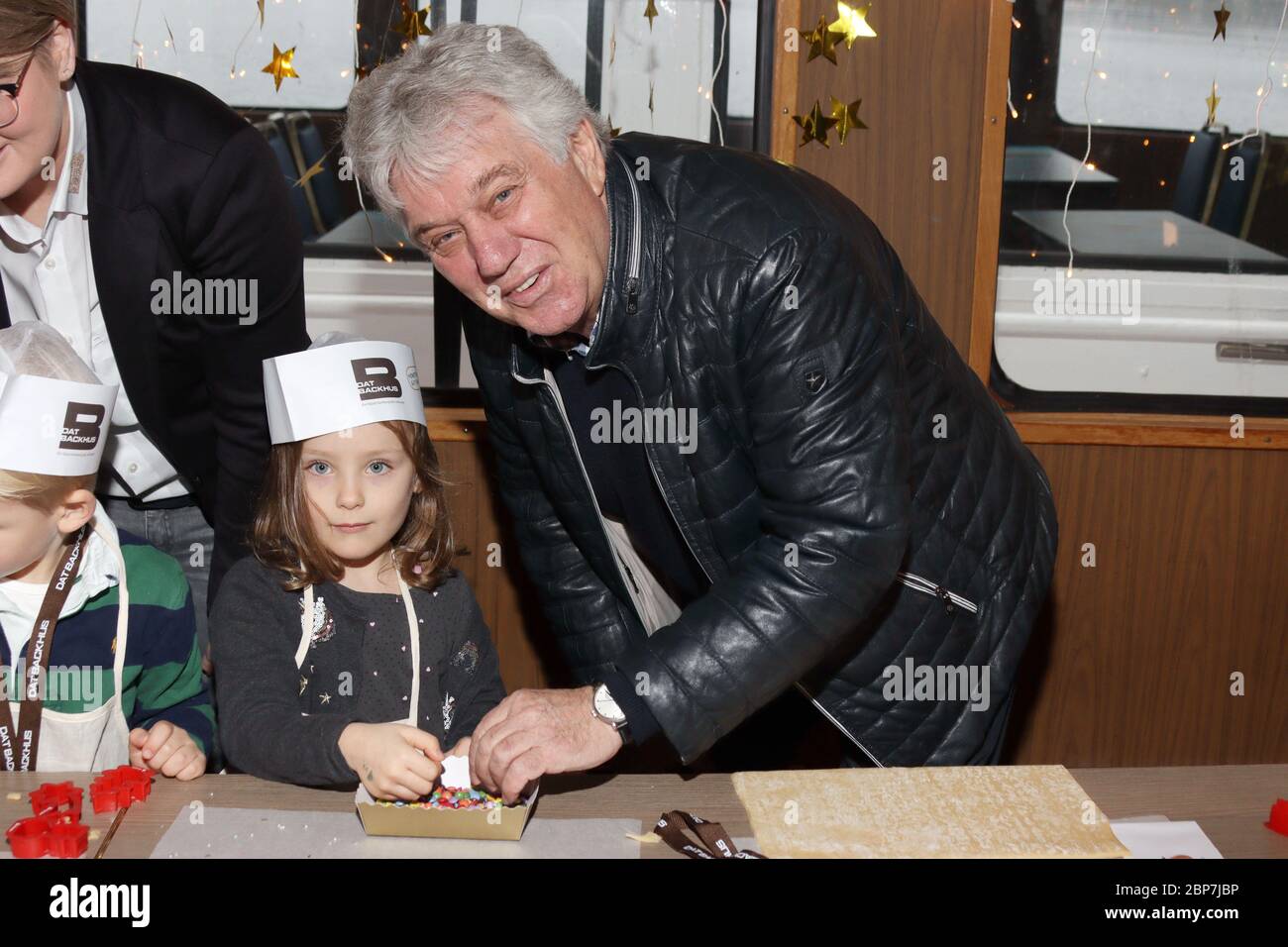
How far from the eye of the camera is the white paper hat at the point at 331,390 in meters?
1.91

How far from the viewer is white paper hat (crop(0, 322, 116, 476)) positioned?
1.79 m

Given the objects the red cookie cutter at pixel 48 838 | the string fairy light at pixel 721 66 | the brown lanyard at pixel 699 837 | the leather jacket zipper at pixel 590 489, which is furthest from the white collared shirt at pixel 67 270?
the string fairy light at pixel 721 66

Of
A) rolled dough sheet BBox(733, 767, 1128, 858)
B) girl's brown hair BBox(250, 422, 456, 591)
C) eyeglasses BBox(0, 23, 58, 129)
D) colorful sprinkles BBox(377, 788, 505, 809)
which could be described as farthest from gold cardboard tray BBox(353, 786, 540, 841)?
eyeglasses BBox(0, 23, 58, 129)

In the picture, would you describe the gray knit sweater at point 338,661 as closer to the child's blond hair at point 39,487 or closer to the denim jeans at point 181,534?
the child's blond hair at point 39,487

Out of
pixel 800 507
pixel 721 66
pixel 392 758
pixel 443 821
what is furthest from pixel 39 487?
pixel 721 66

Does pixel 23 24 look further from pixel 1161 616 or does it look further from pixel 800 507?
pixel 1161 616

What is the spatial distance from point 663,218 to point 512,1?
1.74 metres

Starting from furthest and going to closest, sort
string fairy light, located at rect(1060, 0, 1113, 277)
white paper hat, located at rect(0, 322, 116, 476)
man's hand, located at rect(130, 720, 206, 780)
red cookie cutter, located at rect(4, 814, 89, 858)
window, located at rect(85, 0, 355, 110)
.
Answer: string fairy light, located at rect(1060, 0, 1113, 277)
window, located at rect(85, 0, 355, 110)
white paper hat, located at rect(0, 322, 116, 476)
man's hand, located at rect(130, 720, 206, 780)
red cookie cutter, located at rect(4, 814, 89, 858)

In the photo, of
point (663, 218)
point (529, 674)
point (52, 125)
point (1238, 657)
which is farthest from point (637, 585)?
point (1238, 657)

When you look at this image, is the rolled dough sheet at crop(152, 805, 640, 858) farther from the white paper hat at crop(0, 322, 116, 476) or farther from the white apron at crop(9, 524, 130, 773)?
the white paper hat at crop(0, 322, 116, 476)

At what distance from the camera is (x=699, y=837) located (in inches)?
58.2

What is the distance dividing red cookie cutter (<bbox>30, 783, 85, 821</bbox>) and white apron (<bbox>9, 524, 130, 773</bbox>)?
0.35 m

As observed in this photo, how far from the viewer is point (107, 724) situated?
1.91 meters

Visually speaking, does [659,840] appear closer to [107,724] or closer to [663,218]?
[663,218]
